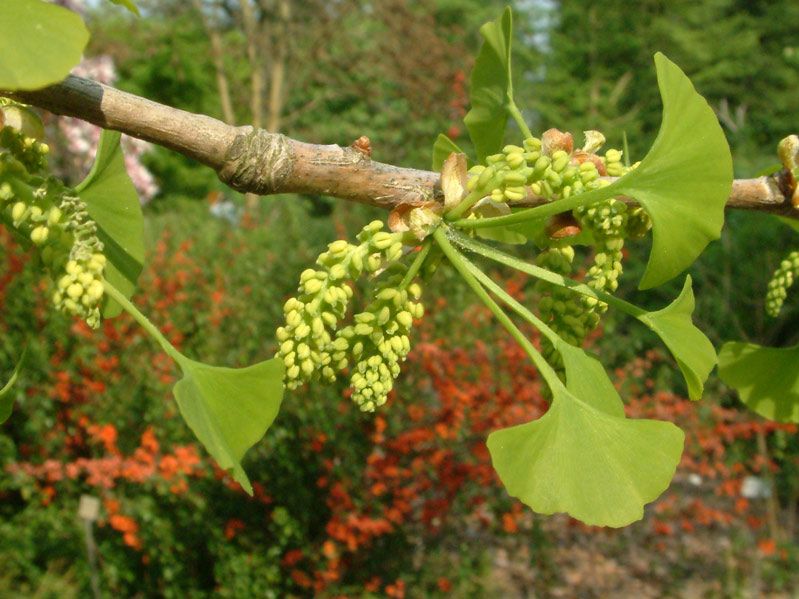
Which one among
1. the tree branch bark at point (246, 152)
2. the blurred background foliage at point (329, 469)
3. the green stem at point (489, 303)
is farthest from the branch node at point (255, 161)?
the blurred background foliage at point (329, 469)

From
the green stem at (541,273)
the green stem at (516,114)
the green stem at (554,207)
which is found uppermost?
the green stem at (516,114)

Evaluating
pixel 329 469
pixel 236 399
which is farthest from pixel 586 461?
pixel 329 469

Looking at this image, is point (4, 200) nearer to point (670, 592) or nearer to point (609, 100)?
point (670, 592)

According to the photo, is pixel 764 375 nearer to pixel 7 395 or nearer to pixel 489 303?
pixel 489 303

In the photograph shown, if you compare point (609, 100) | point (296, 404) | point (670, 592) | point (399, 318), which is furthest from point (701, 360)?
point (609, 100)

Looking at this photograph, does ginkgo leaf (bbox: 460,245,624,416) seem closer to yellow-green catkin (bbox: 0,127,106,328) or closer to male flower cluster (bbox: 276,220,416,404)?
male flower cluster (bbox: 276,220,416,404)

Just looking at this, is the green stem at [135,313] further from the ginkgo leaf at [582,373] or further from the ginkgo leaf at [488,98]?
the ginkgo leaf at [488,98]

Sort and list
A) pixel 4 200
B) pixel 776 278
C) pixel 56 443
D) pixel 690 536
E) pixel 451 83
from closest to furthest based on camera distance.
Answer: pixel 4 200
pixel 776 278
pixel 56 443
pixel 690 536
pixel 451 83
